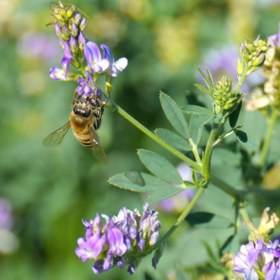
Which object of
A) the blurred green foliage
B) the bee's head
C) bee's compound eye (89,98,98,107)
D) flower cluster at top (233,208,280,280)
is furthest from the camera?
the blurred green foliage

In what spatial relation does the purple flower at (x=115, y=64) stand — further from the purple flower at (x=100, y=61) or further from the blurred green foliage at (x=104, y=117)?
the blurred green foliage at (x=104, y=117)

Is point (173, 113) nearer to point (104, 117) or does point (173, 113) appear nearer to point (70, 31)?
point (70, 31)

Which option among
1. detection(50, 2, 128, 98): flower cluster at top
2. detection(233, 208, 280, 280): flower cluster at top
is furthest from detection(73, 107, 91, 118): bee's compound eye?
detection(233, 208, 280, 280): flower cluster at top

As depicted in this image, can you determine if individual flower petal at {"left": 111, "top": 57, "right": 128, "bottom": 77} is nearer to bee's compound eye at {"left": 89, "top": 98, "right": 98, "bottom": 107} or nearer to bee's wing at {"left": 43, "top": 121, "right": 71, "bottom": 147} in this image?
bee's compound eye at {"left": 89, "top": 98, "right": 98, "bottom": 107}

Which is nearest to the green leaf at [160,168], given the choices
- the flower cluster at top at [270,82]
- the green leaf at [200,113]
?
the green leaf at [200,113]

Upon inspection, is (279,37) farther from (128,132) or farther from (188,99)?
(128,132)

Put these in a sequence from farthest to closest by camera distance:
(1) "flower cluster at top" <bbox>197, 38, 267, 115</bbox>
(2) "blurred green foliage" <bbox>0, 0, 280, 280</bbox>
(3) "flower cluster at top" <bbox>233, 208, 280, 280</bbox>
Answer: (2) "blurred green foliage" <bbox>0, 0, 280, 280</bbox> → (1) "flower cluster at top" <bbox>197, 38, 267, 115</bbox> → (3) "flower cluster at top" <bbox>233, 208, 280, 280</bbox>

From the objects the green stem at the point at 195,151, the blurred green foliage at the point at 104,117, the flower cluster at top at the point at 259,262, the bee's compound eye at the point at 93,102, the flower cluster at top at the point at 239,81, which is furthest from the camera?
the blurred green foliage at the point at 104,117
